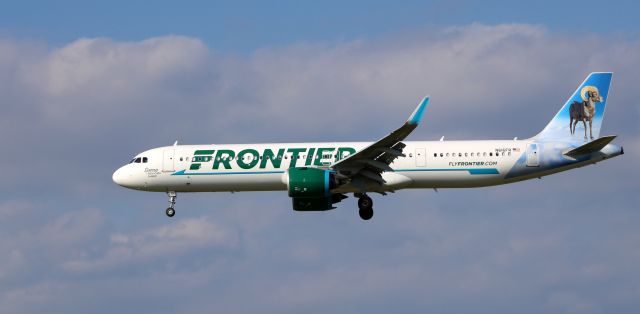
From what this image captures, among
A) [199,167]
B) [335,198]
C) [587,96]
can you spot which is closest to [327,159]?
[335,198]

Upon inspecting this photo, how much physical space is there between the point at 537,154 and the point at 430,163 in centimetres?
476

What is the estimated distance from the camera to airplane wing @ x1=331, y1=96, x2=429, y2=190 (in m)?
53.7

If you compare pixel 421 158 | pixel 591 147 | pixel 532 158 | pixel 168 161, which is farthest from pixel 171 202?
pixel 591 147

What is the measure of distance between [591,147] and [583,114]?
11.5 ft

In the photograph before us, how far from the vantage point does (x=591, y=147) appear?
182 ft

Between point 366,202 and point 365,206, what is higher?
point 366,202

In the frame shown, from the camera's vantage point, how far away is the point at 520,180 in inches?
2258

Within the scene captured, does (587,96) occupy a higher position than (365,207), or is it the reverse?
(587,96)

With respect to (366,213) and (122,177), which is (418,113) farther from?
(122,177)

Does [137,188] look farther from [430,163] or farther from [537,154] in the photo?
[537,154]

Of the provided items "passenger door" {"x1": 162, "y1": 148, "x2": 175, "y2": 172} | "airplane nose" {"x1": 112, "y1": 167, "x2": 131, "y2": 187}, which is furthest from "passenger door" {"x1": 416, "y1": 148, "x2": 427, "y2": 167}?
"airplane nose" {"x1": 112, "y1": 167, "x2": 131, "y2": 187}

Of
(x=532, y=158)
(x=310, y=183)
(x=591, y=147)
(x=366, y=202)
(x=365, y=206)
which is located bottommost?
(x=365, y=206)

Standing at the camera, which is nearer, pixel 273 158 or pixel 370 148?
pixel 370 148

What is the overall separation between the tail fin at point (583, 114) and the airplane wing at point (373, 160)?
7395 millimetres
